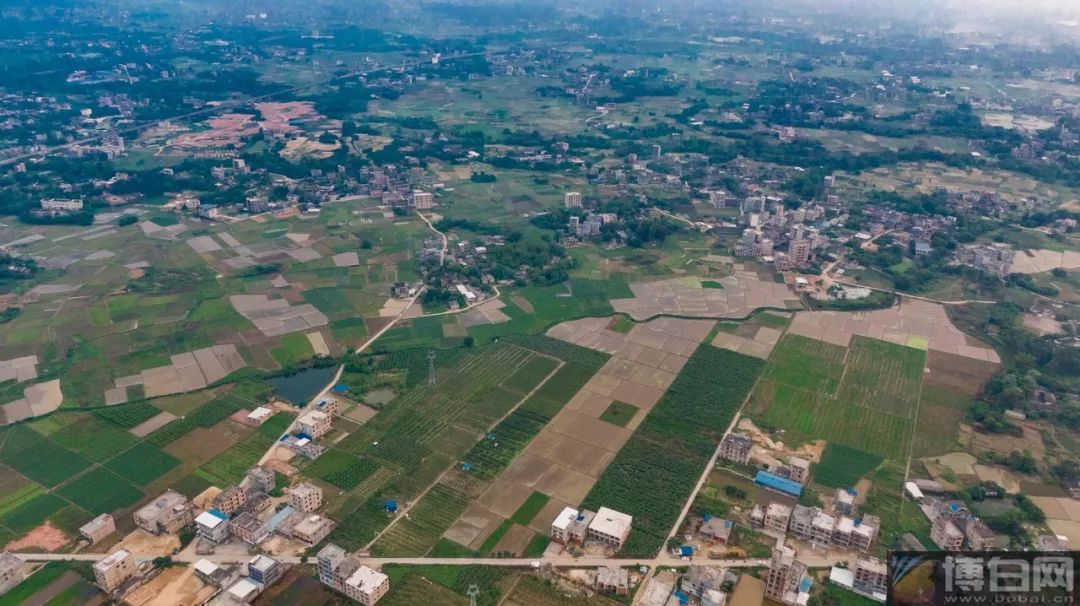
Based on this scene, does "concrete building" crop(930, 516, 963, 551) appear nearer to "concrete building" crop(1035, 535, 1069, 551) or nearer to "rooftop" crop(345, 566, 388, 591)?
"concrete building" crop(1035, 535, 1069, 551)

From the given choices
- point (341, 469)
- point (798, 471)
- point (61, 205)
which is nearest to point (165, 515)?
point (341, 469)

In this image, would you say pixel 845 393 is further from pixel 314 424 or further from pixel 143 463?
pixel 143 463

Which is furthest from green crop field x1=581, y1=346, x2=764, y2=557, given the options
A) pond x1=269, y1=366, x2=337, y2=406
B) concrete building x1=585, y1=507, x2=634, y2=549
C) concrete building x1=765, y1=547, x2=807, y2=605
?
pond x1=269, y1=366, x2=337, y2=406

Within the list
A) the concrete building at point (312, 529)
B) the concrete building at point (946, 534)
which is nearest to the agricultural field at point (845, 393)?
the concrete building at point (946, 534)

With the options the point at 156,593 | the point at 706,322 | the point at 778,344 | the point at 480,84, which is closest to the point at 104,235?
the point at 156,593

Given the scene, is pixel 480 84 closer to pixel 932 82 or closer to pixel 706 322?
pixel 932 82

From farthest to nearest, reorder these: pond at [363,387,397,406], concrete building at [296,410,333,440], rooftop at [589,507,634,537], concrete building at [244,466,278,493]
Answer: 1. pond at [363,387,397,406]
2. concrete building at [296,410,333,440]
3. concrete building at [244,466,278,493]
4. rooftop at [589,507,634,537]
